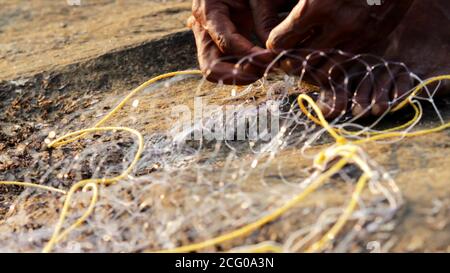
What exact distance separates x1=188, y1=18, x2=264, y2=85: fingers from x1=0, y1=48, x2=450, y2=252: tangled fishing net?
20 cm

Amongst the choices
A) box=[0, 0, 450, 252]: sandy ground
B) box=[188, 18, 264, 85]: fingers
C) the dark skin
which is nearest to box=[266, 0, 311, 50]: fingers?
the dark skin

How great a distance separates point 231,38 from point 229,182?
30.3 inches

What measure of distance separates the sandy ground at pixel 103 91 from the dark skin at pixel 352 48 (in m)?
0.25

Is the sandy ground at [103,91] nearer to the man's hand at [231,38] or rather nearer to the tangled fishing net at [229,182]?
the tangled fishing net at [229,182]

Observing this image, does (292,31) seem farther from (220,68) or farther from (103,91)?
(103,91)

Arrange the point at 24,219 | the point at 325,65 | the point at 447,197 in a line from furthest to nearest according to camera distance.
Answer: the point at 325,65
the point at 24,219
the point at 447,197

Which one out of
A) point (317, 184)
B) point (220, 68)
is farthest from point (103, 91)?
point (317, 184)

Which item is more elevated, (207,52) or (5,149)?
(207,52)

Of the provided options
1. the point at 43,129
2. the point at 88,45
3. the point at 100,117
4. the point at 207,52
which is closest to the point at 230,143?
the point at 207,52

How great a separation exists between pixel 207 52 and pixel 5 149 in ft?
3.73

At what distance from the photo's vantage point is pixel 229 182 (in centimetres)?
219

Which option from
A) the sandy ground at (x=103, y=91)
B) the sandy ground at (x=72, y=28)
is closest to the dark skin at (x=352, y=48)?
the sandy ground at (x=103, y=91)
